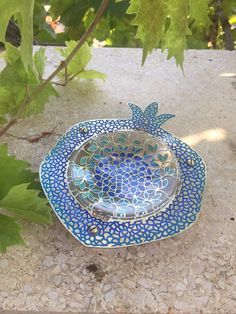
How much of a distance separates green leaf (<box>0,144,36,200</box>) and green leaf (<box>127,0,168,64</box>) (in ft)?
1.12

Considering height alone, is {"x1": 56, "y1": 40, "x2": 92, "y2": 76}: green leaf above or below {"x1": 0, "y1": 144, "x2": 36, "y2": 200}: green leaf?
above

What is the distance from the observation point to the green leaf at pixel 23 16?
452 mm

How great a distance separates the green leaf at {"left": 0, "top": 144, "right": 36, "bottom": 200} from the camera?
714mm

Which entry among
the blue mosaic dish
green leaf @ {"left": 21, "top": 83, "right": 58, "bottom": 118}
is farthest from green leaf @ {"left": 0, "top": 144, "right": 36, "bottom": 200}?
green leaf @ {"left": 21, "top": 83, "right": 58, "bottom": 118}

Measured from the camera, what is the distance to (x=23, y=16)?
17.9 inches

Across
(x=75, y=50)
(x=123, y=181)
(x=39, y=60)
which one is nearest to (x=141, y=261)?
(x=123, y=181)

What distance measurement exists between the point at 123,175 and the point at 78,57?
0.30 metres

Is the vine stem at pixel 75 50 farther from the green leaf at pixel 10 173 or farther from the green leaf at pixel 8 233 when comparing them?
the green leaf at pixel 8 233

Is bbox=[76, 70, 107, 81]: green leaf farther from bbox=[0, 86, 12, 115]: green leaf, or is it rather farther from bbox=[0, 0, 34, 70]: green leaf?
bbox=[0, 0, 34, 70]: green leaf

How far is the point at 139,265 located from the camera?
690mm

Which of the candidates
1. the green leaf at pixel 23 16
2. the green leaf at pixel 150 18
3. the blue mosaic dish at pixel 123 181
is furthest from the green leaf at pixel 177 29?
the blue mosaic dish at pixel 123 181

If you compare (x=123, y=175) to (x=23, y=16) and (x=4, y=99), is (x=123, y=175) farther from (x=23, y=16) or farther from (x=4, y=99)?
(x=23, y=16)

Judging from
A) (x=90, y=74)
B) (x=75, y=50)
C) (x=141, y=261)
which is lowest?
(x=141, y=261)

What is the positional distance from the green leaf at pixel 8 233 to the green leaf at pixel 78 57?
1.30ft
